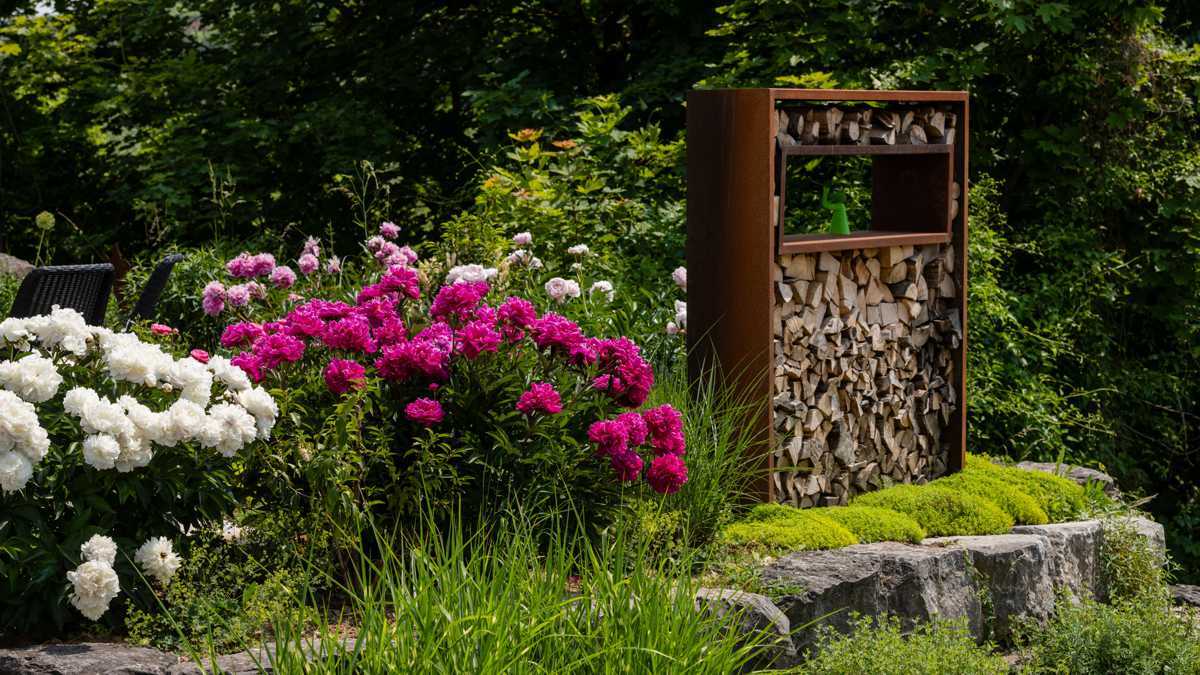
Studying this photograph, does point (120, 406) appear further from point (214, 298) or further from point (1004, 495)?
point (1004, 495)

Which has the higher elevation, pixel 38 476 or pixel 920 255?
pixel 920 255

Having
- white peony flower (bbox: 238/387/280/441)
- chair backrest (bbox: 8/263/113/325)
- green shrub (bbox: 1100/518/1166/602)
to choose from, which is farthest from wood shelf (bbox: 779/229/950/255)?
chair backrest (bbox: 8/263/113/325)

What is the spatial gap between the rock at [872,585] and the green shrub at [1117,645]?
0.35m

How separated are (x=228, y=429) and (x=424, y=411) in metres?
0.61

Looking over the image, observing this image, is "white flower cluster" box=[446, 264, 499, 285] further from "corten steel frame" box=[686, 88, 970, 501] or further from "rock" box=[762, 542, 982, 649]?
"rock" box=[762, 542, 982, 649]

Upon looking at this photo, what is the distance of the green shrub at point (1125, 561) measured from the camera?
18.1 ft

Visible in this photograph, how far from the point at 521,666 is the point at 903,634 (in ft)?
6.78

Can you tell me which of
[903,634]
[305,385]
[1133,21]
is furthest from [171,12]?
[903,634]

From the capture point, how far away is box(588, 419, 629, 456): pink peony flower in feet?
12.3

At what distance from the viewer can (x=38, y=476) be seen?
129 inches

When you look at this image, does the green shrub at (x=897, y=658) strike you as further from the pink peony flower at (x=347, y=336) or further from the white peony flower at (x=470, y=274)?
the white peony flower at (x=470, y=274)

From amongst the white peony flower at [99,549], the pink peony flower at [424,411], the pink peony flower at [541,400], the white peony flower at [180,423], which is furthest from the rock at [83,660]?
the pink peony flower at [541,400]

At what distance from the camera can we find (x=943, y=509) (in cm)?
512

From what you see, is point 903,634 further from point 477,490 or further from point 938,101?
point 938,101
